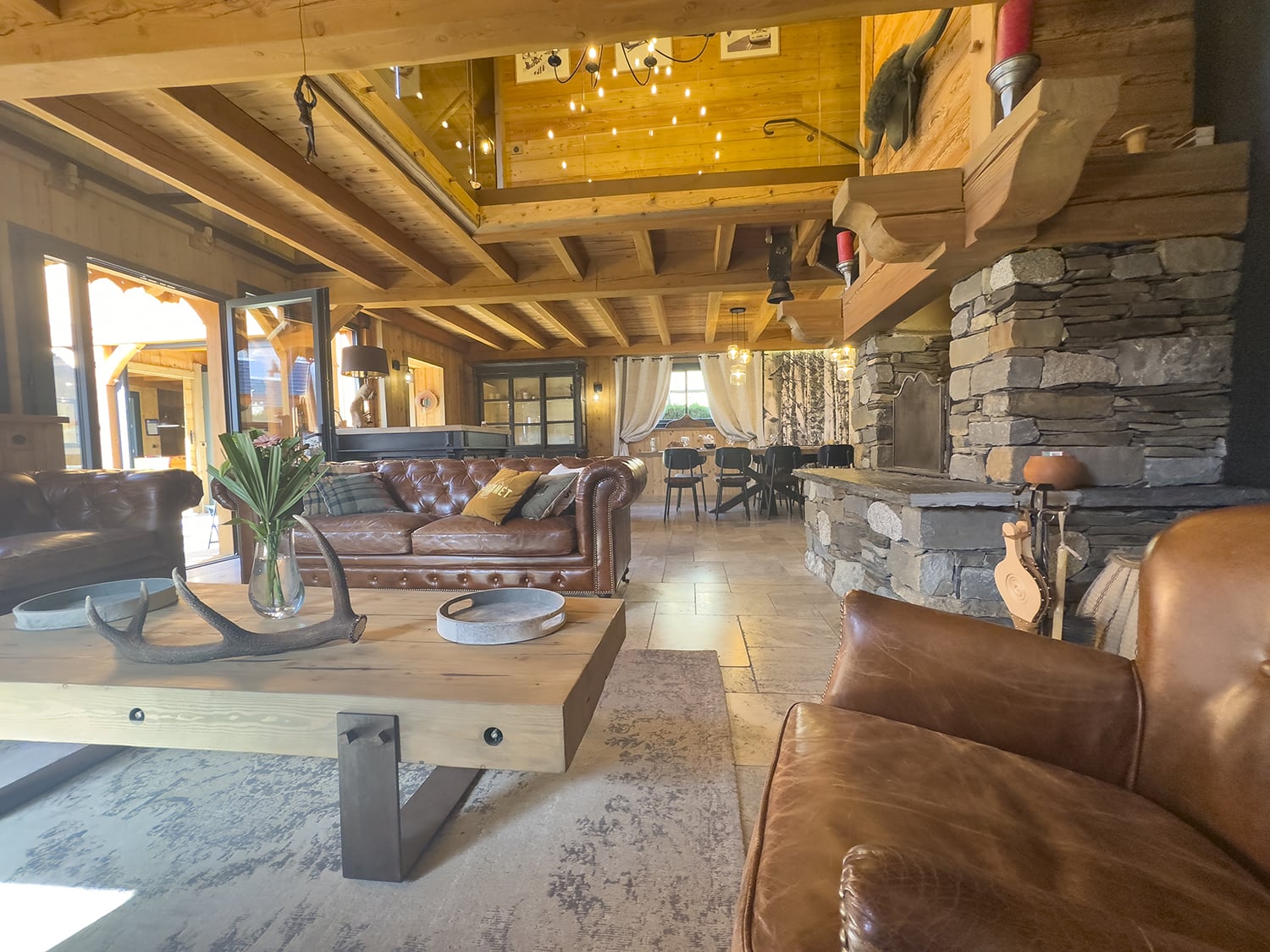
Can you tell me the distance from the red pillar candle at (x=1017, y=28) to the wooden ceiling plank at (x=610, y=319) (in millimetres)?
3712

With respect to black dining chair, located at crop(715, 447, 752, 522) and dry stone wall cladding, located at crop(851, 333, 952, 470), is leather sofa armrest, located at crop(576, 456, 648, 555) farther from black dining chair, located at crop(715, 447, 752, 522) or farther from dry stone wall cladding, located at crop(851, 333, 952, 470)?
black dining chair, located at crop(715, 447, 752, 522)

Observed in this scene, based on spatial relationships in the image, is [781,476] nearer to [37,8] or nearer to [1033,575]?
[1033,575]

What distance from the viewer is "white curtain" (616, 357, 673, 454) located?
8.22m

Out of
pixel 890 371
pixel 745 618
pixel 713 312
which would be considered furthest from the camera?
pixel 713 312

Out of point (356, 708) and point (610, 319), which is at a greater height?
point (610, 319)

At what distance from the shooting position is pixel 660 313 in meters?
6.05

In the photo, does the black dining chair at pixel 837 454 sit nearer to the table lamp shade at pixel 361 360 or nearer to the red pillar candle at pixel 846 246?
the red pillar candle at pixel 846 246

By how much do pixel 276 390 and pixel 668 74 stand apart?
392 cm

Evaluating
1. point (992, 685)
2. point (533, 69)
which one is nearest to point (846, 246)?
point (533, 69)

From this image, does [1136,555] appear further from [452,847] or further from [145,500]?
[145,500]

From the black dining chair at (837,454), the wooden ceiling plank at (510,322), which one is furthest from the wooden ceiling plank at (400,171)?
the black dining chair at (837,454)

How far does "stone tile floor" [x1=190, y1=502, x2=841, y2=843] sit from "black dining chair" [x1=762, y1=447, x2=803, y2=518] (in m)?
1.26

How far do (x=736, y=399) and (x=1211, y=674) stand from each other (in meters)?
7.52

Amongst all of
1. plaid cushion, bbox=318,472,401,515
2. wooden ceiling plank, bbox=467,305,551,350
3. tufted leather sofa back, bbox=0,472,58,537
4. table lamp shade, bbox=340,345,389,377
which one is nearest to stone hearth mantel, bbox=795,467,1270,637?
plaid cushion, bbox=318,472,401,515
